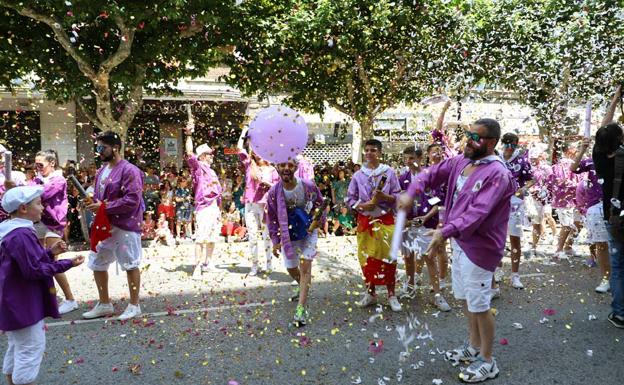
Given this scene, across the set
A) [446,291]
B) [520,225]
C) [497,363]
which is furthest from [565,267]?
[497,363]

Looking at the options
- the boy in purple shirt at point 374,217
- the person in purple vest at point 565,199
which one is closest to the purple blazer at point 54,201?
the boy in purple shirt at point 374,217

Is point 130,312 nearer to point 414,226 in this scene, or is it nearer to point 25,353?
point 25,353

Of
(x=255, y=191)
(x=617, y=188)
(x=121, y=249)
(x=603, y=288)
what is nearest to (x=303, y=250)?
(x=121, y=249)

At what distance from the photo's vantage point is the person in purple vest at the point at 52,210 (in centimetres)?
576

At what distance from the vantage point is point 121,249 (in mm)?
5445

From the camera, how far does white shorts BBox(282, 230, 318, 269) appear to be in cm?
538

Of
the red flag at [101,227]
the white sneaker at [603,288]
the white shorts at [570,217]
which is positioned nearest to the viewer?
the red flag at [101,227]

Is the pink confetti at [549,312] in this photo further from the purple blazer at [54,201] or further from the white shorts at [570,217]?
the purple blazer at [54,201]

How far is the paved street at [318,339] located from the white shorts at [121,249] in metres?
0.65

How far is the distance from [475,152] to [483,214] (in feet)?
1.78

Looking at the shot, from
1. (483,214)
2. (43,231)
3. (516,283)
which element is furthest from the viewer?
(516,283)

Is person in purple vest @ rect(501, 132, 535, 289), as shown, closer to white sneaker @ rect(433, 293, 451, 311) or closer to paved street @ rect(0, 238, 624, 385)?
paved street @ rect(0, 238, 624, 385)

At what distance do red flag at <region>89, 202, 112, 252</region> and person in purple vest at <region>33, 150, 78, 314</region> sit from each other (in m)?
0.83

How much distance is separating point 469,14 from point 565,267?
7783mm
